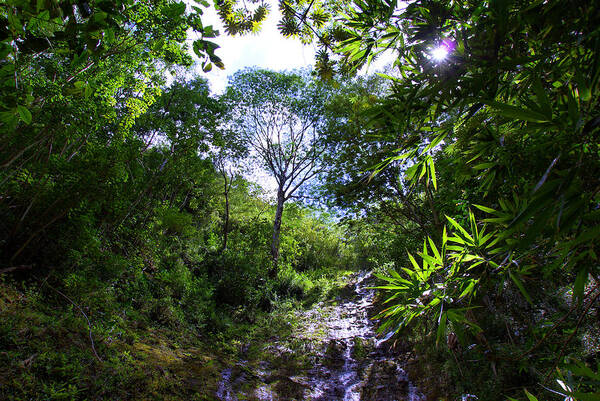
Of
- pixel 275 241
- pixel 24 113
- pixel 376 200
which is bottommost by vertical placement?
pixel 24 113

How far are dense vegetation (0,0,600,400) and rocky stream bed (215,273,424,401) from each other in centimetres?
41

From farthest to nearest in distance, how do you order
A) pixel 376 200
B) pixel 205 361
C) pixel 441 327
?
1. pixel 376 200
2. pixel 205 361
3. pixel 441 327

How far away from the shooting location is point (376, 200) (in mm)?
5230

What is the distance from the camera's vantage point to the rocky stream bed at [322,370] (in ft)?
11.0

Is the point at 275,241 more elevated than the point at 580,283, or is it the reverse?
the point at 275,241

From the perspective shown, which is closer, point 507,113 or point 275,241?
point 507,113

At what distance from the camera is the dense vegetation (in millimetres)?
722

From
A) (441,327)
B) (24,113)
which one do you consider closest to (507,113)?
(441,327)

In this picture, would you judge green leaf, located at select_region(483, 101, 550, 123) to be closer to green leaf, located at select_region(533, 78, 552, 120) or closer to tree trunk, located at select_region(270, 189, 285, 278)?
green leaf, located at select_region(533, 78, 552, 120)

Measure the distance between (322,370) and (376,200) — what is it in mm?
3195

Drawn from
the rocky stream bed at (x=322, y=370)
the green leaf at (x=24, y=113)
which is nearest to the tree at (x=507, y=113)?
the green leaf at (x=24, y=113)

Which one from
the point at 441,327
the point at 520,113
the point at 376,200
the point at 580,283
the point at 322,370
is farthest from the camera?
the point at 376,200

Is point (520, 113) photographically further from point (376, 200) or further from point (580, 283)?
point (376, 200)

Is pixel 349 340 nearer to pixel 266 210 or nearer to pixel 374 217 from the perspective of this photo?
pixel 374 217
